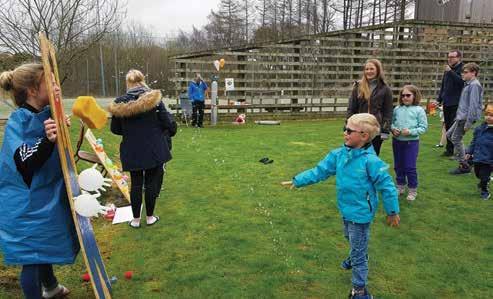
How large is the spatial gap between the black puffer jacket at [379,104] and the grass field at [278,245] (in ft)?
3.68

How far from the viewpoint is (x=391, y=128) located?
5.07 meters

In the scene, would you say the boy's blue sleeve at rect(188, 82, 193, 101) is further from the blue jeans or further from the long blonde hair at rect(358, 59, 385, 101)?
the blue jeans

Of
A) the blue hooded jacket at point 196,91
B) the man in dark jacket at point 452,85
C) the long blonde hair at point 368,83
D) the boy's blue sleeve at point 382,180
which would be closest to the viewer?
the boy's blue sleeve at point 382,180

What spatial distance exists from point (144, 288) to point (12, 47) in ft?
27.3

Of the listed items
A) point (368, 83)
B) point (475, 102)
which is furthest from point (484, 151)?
point (368, 83)

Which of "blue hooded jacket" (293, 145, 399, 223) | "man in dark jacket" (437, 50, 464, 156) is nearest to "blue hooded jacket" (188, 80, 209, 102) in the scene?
"man in dark jacket" (437, 50, 464, 156)

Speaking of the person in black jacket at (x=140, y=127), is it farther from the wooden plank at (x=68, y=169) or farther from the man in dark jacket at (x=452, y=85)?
the man in dark jacket at (x=452, y=85)

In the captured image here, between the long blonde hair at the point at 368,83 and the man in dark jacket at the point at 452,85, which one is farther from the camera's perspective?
the man in dark jacket at the point at 452,85

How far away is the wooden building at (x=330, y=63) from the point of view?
14383 millimetres

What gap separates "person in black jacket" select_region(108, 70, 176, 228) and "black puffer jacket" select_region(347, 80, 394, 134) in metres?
2.32

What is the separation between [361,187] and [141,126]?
7.44 ft

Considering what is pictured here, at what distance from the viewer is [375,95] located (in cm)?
486

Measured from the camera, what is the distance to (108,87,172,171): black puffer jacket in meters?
3.92

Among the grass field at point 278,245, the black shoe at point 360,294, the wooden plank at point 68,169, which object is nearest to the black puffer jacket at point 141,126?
the grass field at point 278,245
